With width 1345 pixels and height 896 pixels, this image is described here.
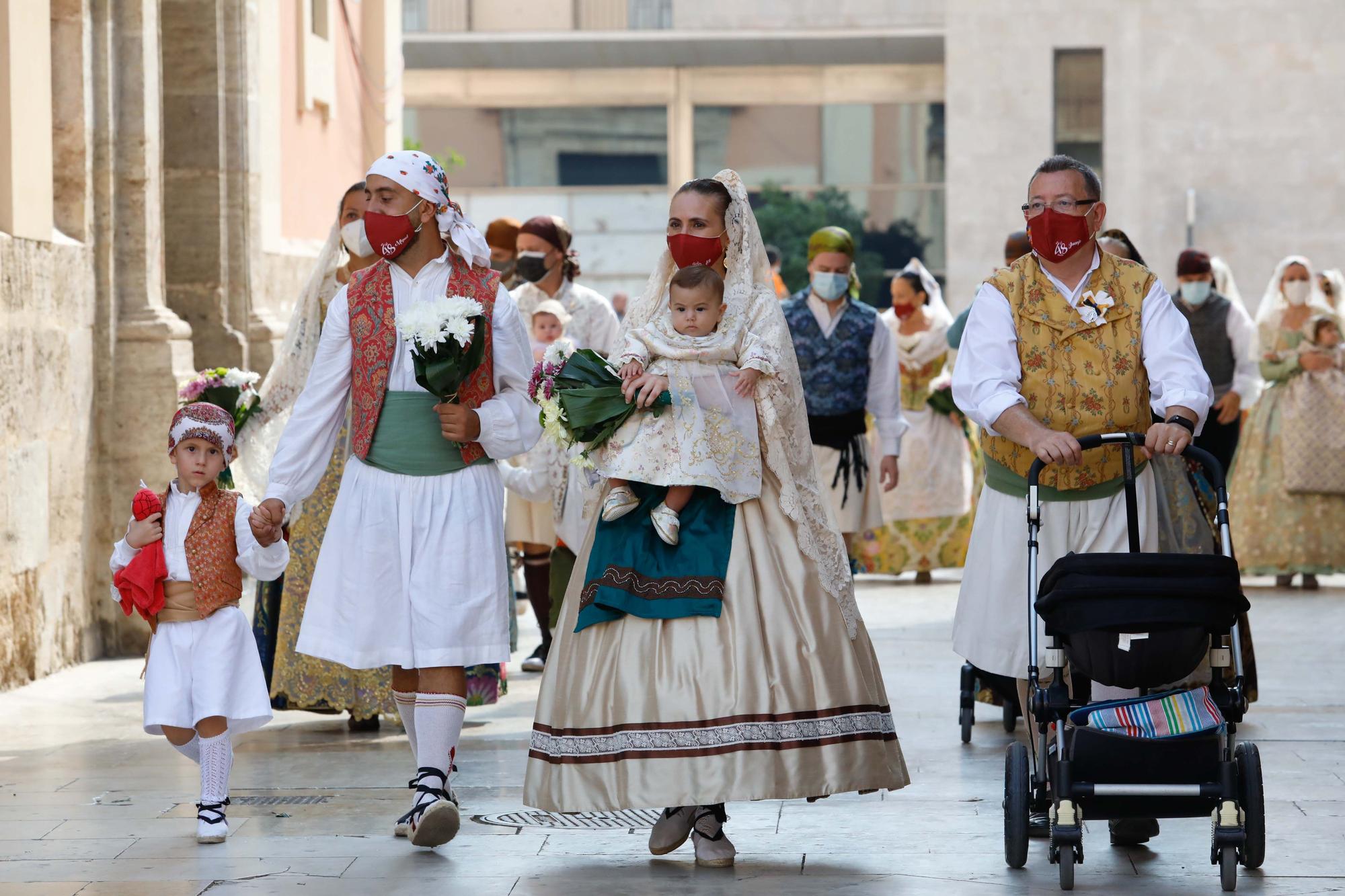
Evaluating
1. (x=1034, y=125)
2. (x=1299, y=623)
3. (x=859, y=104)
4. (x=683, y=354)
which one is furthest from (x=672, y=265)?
(x=859, y=104)

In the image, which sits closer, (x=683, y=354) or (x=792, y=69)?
(x=683, y=354)

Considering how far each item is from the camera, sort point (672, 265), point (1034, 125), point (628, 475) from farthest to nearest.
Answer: point (1034, 125)
point (672, 265)
point (628, 475)

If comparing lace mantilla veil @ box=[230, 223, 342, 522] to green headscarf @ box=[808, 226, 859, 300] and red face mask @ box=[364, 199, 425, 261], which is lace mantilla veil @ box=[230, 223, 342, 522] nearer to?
red face mask @ box=[364, 199, 425, 261]

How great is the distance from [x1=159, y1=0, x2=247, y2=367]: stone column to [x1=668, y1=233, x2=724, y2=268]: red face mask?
5.68 meters

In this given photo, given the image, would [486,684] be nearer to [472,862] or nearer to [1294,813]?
[472,862]

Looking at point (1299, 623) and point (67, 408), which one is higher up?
point (67, 408)

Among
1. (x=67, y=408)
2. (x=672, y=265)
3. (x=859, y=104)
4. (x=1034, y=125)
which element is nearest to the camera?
(x=672, y=265)

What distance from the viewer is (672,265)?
18.9 ft

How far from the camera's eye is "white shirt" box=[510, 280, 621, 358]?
905cm

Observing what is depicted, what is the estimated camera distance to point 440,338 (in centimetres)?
543

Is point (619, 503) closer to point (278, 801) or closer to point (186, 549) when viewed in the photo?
point (186, 549)

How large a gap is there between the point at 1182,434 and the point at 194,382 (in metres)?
3.82

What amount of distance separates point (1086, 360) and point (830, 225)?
119 ft

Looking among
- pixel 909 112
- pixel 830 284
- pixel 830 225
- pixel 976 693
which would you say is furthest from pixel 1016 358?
pixel 909 112
